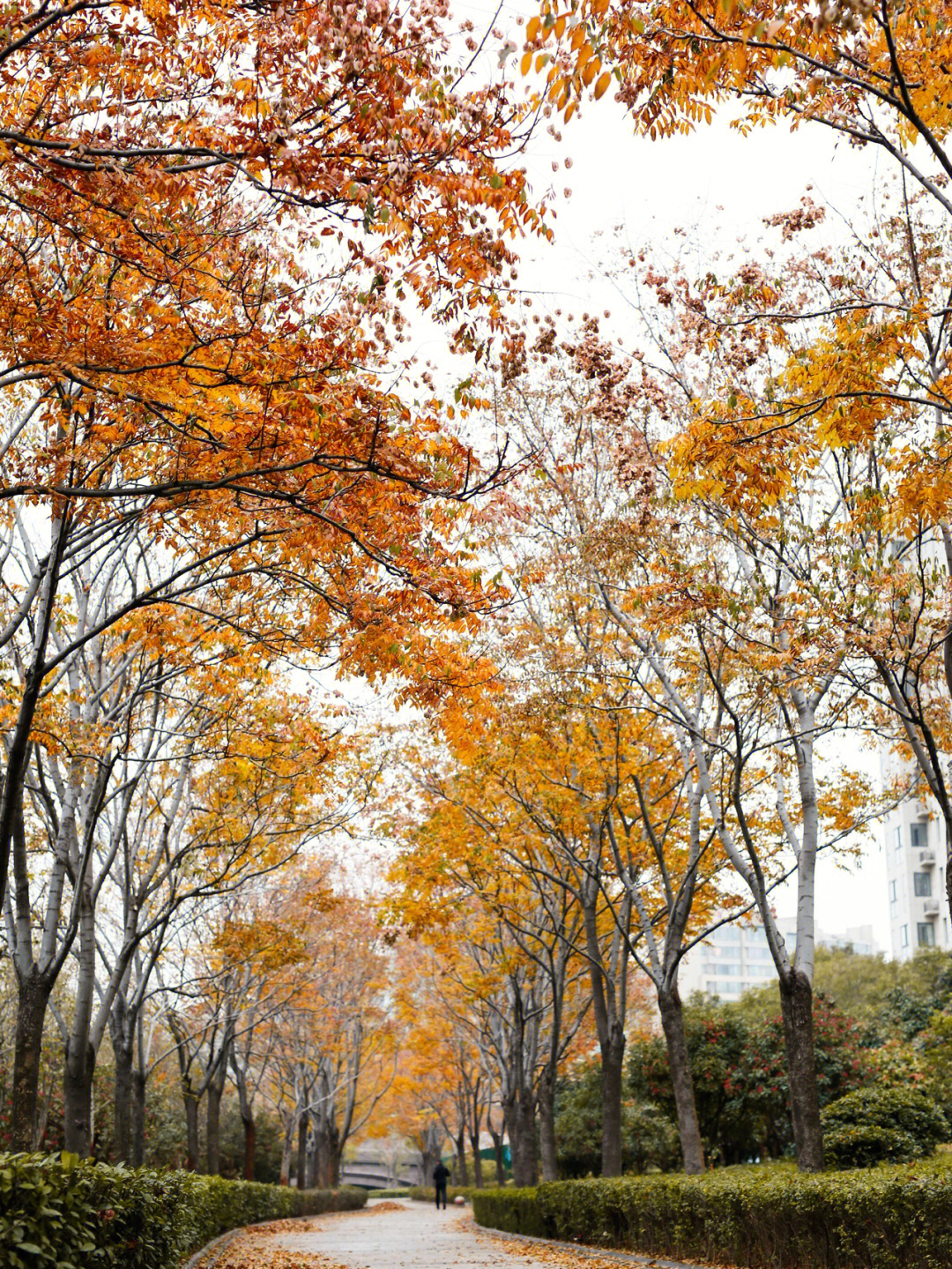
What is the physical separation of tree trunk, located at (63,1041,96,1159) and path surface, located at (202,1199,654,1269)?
5.76 feet

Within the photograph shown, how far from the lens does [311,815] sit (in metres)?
16.4

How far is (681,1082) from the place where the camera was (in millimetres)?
12266

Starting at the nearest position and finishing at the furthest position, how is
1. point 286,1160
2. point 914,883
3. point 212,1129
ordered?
point 212,1129 → point 286,1160 → point 914,883

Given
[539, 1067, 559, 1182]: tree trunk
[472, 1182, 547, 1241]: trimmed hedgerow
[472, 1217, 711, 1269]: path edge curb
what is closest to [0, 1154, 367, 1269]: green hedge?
[472, 1217, 711, 1269]: path edge curb

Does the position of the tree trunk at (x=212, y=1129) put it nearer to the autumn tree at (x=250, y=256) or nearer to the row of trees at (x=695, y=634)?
the row of trees at (x=695, y=634)

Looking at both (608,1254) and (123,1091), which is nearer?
(608,1254)

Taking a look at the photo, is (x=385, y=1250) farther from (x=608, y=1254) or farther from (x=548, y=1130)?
(x=548, y=1130)

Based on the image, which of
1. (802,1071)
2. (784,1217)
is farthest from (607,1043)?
(784,1217)

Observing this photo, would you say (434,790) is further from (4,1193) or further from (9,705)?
(4,1193)

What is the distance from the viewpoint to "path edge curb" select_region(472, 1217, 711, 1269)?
379 inches

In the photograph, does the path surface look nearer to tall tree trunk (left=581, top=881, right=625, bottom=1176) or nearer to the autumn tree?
tall tree trunk (left=581, top=881, right=625, bottom=1176)

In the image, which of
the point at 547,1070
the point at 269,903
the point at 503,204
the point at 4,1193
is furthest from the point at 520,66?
the point at 269,903

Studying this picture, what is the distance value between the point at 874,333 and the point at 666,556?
14.7 ft

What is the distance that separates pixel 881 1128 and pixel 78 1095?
34.0 feet
